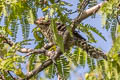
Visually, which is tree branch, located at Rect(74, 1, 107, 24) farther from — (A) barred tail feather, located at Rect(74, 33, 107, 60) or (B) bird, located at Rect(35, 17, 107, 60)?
(A) barred tail feather, located at Rect(74, 33, 107, 60)

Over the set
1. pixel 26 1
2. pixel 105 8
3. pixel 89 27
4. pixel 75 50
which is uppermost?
pixel 26 1

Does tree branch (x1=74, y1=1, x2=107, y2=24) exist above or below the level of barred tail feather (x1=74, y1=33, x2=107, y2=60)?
above

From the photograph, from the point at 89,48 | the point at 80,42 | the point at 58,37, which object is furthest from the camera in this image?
the point at 80,42

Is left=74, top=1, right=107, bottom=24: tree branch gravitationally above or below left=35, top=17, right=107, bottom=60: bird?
above

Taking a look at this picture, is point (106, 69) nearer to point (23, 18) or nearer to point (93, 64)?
point (93, 64)

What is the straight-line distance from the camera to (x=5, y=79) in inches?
100

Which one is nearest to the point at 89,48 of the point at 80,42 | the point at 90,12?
the point at 80,42

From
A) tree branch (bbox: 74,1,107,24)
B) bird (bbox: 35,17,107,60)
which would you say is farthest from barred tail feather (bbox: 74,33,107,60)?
tree branch (bbox: 74,1,107,24)

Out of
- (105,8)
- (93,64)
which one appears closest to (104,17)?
(105,8)

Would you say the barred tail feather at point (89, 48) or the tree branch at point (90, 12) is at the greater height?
the tree branch at point (90, 12)

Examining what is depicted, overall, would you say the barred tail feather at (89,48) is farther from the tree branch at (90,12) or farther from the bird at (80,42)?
the tree branch at (90,12)

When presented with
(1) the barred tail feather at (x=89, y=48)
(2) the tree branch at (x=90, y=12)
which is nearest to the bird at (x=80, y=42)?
(1) the barred tail feather at (x=89, y=48)

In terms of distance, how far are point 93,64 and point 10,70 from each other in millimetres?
745

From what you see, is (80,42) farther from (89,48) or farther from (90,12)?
(90,12)
